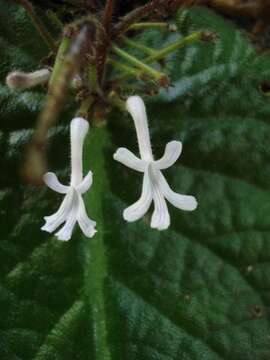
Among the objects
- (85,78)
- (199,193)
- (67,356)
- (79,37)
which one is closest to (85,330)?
(67,356)

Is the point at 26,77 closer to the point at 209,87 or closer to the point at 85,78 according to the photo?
the point at 85,78

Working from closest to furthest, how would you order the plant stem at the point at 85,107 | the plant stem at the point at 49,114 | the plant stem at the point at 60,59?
1. the plant stem at the point at 49,114
2. the plant stem at the point at 60,59
3. the plant stem at the point at 85,107

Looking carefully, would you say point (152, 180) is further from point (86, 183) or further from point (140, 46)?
point (140, 46)

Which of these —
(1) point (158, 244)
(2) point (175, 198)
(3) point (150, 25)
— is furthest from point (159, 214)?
(3) point (150, 25)

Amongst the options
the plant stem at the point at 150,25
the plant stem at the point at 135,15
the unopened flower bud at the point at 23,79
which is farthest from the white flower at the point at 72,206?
the plant stem at the point at 150,25

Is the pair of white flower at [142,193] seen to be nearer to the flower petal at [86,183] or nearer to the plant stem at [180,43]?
the flower petal at [86,183]

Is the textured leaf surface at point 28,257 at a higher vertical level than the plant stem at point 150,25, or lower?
lower

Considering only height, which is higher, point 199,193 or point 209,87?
point 209,87
